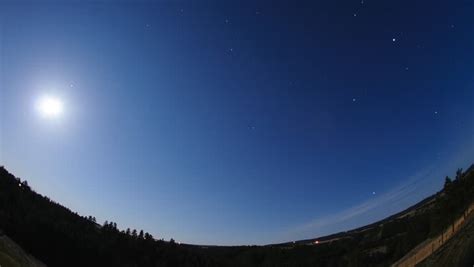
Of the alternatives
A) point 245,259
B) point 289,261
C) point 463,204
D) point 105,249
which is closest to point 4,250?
point 105,249

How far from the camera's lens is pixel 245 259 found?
165 m

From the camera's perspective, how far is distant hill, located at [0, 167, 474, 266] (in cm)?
7628

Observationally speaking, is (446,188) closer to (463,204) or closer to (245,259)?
(463,204)

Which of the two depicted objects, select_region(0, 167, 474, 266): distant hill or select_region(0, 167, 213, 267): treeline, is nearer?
select_region(0, 167, 213, 267): treeline

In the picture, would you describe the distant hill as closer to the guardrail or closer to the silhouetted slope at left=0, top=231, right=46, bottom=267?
the guardrail

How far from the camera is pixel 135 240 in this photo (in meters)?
129

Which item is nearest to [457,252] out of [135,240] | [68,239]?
[68,239]

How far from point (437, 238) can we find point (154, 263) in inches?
2913

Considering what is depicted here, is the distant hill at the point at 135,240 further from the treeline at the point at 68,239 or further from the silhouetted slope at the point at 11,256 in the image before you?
the silhouetted slope at the point at 11,256

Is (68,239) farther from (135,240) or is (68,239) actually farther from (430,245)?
(430,245)

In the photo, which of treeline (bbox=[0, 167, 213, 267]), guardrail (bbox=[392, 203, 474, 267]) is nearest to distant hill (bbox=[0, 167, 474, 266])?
treeline (bbox=[0, 167, 213, 267])

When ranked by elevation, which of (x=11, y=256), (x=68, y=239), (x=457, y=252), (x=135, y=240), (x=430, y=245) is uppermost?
(x=135, y=240)

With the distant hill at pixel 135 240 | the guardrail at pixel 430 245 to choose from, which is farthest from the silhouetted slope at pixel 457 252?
the guardrail at pixel 430 245

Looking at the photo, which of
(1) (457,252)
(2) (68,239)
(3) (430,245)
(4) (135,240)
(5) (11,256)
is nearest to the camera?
(1) (457,252)
